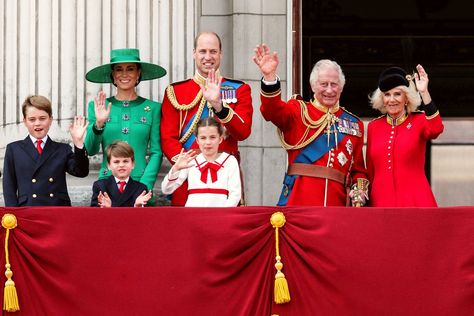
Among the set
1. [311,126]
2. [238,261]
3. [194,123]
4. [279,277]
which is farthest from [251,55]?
[279,277]

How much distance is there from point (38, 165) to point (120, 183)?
0.54 m

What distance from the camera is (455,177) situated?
1362cm

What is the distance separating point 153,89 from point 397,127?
205 cm

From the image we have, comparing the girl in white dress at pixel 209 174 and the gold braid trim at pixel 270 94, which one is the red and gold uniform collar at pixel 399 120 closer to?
the gold braid trim at pixel 270 94

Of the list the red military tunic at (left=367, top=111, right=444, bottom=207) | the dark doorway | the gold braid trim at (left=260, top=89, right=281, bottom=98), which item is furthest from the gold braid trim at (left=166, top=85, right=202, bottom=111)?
the dark doorway

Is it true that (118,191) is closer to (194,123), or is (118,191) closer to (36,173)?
(36,173)

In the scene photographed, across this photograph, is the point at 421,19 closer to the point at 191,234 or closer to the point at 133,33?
the point at 133,33

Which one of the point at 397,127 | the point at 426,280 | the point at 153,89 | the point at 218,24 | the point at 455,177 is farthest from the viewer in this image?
the point at 455,177

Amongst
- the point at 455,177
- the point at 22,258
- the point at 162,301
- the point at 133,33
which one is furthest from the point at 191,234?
the point at 455,177

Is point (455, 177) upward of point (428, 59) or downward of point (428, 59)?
downward

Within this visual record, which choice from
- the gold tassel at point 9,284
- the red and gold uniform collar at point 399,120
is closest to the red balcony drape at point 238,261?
the gold tassel at point 9,284

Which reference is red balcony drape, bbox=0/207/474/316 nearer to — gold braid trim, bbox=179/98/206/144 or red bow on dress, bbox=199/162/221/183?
red bow on dress, bbox=199/162/221/183

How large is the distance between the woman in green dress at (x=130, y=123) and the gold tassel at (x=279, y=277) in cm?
133

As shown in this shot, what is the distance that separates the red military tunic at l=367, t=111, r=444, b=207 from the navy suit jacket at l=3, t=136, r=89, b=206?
6.22ft
